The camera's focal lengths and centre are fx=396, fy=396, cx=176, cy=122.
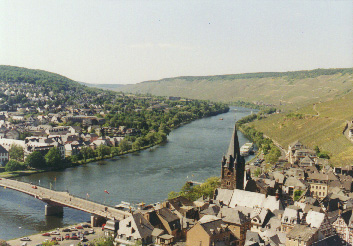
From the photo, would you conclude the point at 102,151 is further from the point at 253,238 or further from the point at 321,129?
the point at 253,238

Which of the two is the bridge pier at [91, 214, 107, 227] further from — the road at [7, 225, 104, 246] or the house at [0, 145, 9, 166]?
the house at [0, 145, 9, 166]

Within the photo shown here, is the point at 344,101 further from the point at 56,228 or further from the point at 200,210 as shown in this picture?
the point at 56,228

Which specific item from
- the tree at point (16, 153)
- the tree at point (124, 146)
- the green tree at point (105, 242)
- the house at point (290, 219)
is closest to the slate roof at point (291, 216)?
the house at point (290, 219)

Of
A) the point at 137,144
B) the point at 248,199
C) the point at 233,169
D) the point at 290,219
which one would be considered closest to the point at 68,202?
the point at 233,169

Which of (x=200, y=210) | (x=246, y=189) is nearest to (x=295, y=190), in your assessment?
(x=246, y=189)

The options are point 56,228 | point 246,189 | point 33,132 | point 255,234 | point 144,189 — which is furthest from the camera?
point 33,132

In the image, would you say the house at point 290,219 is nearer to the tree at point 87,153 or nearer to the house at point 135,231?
the house at point 135,231
